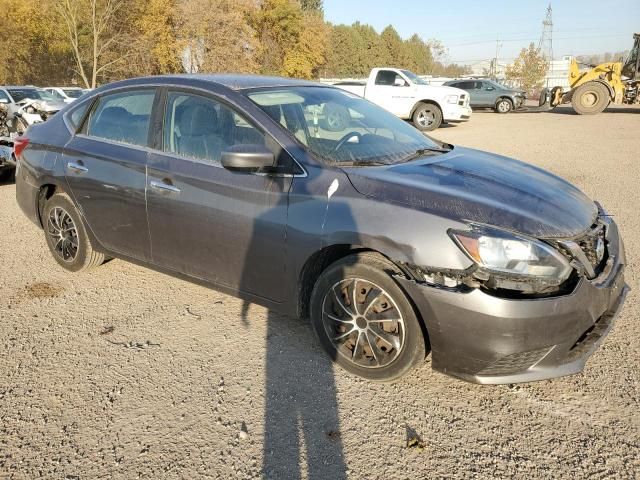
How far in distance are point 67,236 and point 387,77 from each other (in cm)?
1430

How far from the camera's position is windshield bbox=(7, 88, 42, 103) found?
16.2 metres

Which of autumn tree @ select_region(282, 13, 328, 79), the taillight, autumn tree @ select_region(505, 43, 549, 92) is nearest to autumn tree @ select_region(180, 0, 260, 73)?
autumn tree @ select_region(282, 13, 328, 79)

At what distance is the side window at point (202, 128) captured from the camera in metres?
3.16

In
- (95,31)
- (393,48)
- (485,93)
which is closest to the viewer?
(485,93)

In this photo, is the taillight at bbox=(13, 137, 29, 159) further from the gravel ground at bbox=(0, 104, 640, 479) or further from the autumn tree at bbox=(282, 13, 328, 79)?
the autumn tree at bbox=(282, 13, 328, 79)

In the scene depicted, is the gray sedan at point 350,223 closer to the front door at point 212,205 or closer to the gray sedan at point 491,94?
the front door at point 212,205

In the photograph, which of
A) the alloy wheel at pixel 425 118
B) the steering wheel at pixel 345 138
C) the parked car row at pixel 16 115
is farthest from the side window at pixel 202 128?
the alloy wheel at pixel 425 118

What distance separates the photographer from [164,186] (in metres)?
3.36

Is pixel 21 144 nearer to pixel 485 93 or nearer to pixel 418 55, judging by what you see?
pixel 485 93

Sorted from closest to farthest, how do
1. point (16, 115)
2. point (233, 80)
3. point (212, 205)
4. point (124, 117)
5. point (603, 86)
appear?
point (212, 205), point (233, 80), point (124, 117), point (16, 115), point (603, 86)

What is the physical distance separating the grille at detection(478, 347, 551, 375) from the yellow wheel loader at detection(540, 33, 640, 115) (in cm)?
2310

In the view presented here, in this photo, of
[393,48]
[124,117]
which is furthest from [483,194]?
[393,48]

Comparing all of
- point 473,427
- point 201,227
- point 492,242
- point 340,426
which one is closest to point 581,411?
point 473,427

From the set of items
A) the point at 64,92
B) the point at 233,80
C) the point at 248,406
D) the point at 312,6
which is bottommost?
the point at 248,406
